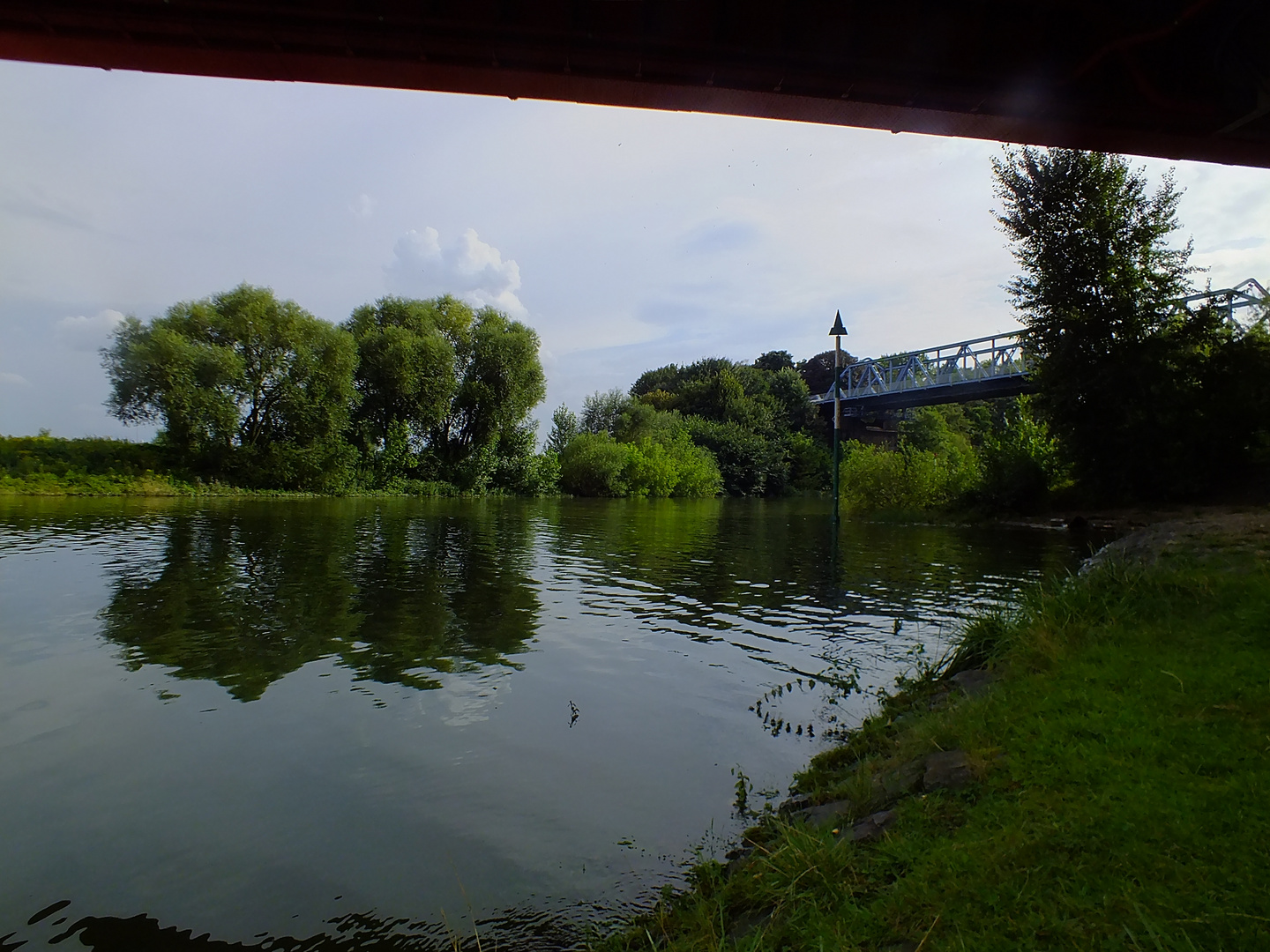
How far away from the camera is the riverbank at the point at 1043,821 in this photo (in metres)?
2.45

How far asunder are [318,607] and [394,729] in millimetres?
5096

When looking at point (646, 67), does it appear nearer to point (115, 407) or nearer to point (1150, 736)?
point (1150, 736)

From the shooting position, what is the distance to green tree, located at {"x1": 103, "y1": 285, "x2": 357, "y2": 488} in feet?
119

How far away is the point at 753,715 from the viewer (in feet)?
21.2

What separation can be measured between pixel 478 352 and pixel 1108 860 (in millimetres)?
50813

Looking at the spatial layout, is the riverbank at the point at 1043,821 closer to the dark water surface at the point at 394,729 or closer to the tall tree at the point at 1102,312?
the dark water surface at the point at 394,729

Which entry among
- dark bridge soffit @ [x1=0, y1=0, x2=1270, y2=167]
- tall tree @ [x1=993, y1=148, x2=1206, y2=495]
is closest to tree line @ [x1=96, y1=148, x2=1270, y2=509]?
tall tree @ [x1=993, y1=148, x2=1206, y2=495]

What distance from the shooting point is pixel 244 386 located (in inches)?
1564

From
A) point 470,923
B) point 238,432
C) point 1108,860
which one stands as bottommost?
point 470,923

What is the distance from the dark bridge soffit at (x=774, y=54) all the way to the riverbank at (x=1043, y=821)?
4.96 m

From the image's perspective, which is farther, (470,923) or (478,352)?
(478,352)

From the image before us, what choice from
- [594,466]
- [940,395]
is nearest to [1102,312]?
[940,395]

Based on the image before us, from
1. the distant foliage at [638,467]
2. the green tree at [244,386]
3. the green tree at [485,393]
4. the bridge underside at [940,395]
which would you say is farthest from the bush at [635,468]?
the green tree at [244,386]

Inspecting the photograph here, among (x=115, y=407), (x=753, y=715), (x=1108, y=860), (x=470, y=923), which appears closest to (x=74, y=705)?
(x=470, y=923)
